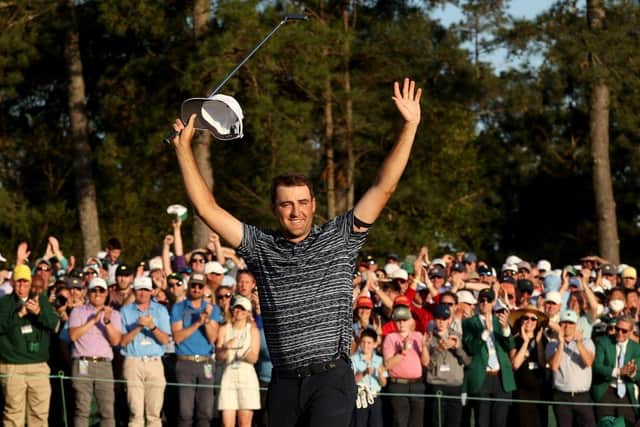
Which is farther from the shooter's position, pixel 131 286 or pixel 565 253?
pixel 565 253

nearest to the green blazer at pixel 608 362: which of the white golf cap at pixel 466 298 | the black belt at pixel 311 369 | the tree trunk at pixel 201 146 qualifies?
the white golf cap at pixel 466 298

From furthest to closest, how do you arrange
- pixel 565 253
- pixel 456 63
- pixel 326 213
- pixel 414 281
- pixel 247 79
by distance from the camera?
pixel 565 253 < pixel 326 213 < pixel 456 63 < pixel 247 79 < pixel 414 281

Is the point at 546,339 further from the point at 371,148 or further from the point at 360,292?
the point at 371,148

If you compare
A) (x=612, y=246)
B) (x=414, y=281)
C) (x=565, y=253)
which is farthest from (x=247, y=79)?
(x=565, y=253)

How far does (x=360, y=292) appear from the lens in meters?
15.1

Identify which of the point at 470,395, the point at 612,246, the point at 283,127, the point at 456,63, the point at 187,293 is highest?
the point at 456,63

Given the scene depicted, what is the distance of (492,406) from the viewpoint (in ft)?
46.8

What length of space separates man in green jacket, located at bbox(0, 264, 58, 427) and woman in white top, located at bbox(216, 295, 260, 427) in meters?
1.83

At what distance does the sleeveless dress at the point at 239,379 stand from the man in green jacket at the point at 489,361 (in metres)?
2.32

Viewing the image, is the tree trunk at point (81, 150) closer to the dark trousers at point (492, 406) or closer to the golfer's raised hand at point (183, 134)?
the dark trousers at point (492, 406)

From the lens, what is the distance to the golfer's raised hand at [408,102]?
20.5 feet

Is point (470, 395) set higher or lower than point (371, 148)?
lower

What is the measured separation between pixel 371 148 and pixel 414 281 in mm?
12313

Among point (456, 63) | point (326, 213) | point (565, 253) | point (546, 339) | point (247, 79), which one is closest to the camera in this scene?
point (546, 339)
